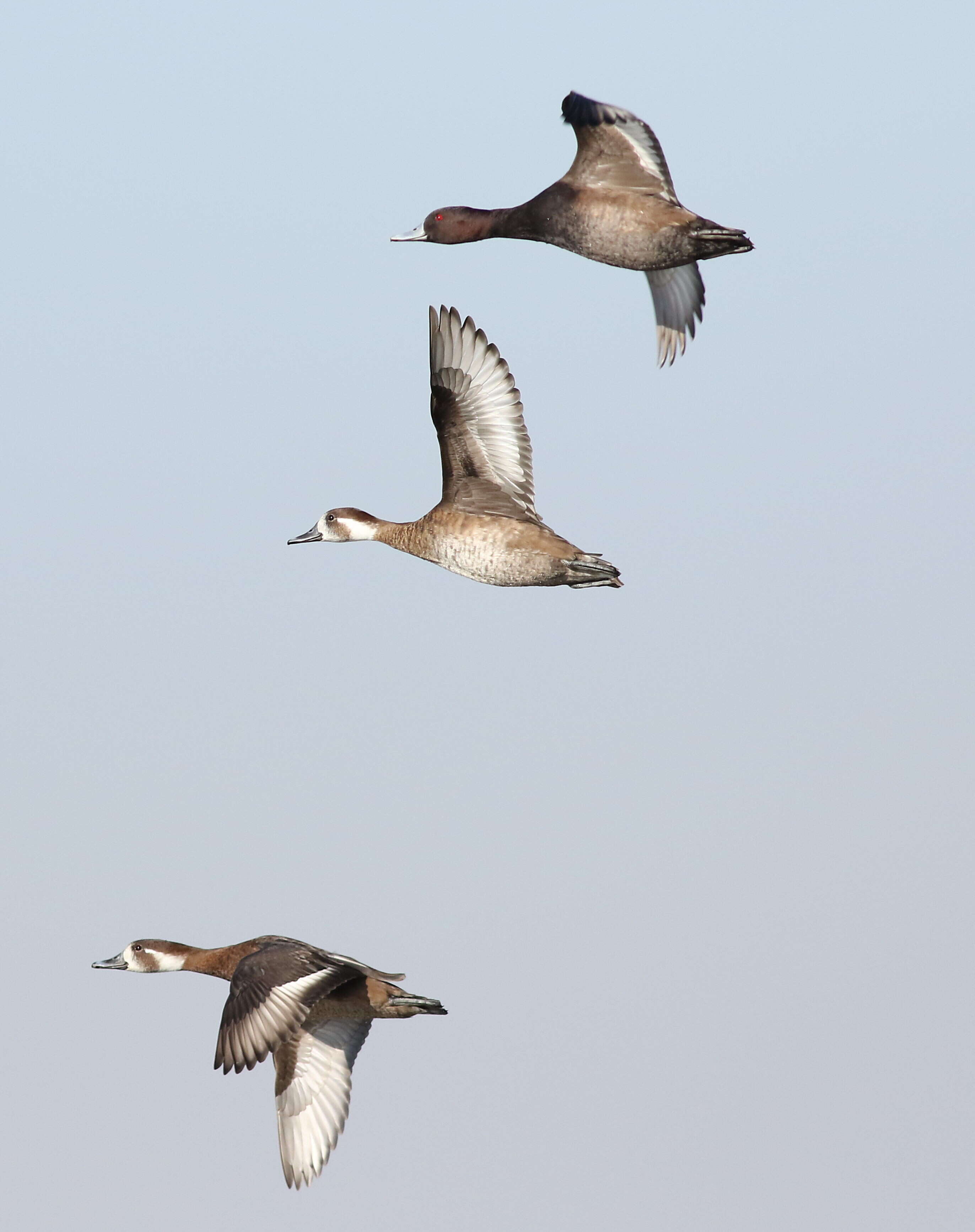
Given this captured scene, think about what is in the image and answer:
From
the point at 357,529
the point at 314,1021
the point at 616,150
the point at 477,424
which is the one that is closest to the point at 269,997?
the point at 314,1021

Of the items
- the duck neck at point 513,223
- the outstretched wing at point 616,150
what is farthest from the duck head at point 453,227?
the outstretched wing at point 616,150

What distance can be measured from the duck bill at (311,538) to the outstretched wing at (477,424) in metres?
1.98

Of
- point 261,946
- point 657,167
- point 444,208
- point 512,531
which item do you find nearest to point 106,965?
point 261,946

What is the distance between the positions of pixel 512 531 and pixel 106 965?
5686 millimetres

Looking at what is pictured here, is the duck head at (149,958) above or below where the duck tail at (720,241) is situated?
below

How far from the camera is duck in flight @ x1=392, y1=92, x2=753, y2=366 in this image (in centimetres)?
1592

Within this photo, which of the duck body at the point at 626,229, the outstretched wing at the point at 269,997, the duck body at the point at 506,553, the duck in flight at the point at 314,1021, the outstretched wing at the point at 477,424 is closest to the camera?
the outstretched wing at the point at 269,997

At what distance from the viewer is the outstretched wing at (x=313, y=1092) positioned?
15477 millimetres

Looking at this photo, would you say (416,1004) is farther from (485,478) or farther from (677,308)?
(677,308)

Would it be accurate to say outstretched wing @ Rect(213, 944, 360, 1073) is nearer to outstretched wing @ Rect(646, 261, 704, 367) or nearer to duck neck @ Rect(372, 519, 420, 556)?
duck neck @ Rect(372, 519, 420, 556)

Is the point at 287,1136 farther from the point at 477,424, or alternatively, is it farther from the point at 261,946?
the point at 477,424

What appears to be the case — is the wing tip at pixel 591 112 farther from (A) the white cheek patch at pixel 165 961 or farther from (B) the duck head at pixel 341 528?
(A) the white cheek patch at pixel 165 961

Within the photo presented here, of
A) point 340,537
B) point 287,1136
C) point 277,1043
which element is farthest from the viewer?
point 340,537

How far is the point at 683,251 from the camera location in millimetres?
15945
